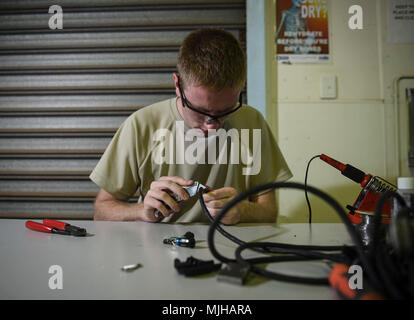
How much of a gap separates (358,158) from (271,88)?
2.10ft

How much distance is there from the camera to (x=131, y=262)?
1.58 feet

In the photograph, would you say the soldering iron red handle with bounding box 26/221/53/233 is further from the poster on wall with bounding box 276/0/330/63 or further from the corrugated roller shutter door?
the poster on wall with bounding box 276/0/330/63

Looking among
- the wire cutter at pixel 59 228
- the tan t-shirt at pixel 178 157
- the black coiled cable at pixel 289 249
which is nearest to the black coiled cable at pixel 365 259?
the black coiled cable at pixel 289 249

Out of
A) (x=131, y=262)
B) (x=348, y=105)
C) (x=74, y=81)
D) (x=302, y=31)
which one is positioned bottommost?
(x=131, y=262)

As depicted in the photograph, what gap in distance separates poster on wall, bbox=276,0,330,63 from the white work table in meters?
1.08

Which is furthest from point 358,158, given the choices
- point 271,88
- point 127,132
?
point 127,132

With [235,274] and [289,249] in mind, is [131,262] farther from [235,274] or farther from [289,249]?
[289,249]

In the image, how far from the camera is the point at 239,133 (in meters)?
1.17

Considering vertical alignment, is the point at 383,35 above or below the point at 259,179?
above

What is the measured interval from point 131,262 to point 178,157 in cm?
63

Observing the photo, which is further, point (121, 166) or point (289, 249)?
point (121, 166)

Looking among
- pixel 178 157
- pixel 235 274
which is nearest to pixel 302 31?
pixel 178 157

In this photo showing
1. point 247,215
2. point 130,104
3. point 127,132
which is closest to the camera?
point 247,215

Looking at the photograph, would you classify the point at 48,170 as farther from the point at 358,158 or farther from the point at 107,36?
the point at 358,158
